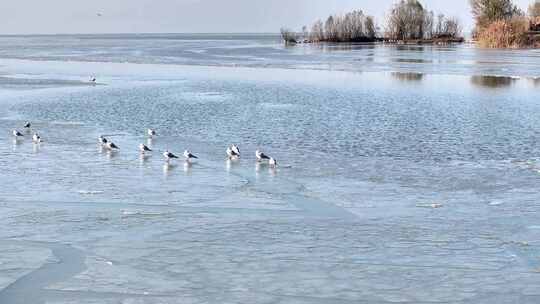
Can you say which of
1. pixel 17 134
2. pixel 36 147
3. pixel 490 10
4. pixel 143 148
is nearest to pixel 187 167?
pixel 143 148

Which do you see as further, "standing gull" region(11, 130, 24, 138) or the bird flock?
"standing gull" region(11, 130, 24, 138)

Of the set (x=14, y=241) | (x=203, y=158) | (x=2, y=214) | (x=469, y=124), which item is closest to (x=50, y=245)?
(x=14, y=241)

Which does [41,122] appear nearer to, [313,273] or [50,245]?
[50,245]

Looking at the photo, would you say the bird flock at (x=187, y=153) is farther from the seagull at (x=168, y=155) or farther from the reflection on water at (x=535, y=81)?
the reflection on water at (x=535, y=81)

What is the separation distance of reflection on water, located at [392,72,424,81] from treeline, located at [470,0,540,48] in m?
43.2

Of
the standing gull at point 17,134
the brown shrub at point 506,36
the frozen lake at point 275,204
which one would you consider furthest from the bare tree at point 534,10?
the standing gull at point 17,134

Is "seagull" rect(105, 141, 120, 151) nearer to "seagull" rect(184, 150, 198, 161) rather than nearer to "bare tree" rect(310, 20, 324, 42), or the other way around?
"seagull" rect(184, 150, 198, 161)

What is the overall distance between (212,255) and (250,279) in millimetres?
954

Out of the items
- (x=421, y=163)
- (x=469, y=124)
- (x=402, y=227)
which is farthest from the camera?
(x=469, y=124)

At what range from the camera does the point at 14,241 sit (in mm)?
9211

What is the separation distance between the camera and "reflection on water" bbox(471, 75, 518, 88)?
108 ft

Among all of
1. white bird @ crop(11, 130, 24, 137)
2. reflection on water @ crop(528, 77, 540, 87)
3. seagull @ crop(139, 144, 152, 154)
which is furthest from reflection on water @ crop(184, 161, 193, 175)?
reflection on water @ crop(528, 77, 540, 87)

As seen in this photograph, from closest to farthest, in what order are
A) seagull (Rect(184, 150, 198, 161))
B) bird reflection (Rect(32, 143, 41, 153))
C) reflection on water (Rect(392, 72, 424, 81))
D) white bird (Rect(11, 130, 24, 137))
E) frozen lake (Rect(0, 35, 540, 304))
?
frozen lake (Rect(0, 35, 540, 304))
seagull (Rect(184, 150, 198, 161))
bird reflection (Rect(32, 143, 41, 153))
white bird (Rect(11, 130, 24, 137))
reflection on water (Rect(392, 72, 424, 81))

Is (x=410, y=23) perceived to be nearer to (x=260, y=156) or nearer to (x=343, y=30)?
(x=343, y=30)
